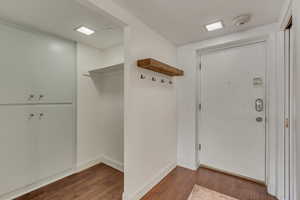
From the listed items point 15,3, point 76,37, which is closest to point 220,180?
point 76,37

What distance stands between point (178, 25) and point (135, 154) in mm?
1875

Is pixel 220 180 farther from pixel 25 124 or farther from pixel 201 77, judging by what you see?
pixel 25 124

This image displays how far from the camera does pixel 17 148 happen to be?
1872mm

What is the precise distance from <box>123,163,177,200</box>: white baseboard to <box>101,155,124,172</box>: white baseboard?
0.73 m

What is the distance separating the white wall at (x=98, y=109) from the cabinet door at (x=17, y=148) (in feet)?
2.25

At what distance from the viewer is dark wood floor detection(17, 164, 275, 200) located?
1.85m

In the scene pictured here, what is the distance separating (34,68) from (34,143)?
1.10 m

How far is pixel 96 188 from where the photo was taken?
2.03 meters

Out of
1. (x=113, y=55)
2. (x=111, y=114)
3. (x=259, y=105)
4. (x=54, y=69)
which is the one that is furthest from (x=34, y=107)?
(x=259, y=105)

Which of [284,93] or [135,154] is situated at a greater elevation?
[284,93]

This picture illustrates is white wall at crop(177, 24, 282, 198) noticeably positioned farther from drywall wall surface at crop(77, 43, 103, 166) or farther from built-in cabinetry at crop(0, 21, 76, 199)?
built-in cabinetry at crop(0, 21, 76, 199)

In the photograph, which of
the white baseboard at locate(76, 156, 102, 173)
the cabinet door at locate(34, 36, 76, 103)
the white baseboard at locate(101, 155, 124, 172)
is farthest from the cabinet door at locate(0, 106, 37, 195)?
the white baseboard at locate(101, 155, 124, 172)

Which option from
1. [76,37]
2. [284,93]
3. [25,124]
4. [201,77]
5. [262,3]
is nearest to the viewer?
[262,3]

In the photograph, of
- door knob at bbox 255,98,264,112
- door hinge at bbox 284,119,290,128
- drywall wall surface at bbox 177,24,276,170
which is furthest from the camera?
drywall wall surface at bbox 177,24,276,170
